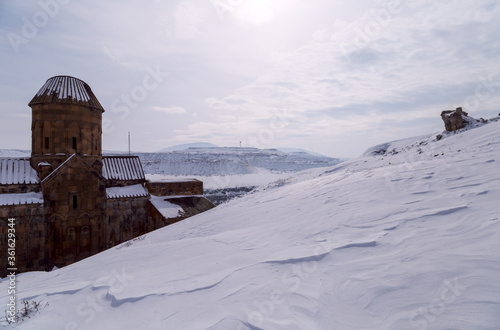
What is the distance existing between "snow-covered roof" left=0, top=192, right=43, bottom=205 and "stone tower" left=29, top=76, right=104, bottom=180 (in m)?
1.18

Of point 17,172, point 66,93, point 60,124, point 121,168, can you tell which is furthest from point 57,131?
point 121,168

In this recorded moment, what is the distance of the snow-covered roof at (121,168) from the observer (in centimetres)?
1638

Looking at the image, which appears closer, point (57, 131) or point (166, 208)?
point (57, 131)

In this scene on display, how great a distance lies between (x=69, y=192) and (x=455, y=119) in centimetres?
1941

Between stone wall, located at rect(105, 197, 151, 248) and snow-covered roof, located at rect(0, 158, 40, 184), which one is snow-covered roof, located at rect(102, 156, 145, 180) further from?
snow-covered roof, located at rect(0, 158, 40, 184)

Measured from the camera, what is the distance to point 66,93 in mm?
14969

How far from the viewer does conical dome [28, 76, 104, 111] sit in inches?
576

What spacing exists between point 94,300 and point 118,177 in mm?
14264

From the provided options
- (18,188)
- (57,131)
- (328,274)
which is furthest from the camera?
(57,131)

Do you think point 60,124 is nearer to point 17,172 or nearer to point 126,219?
point 17,172

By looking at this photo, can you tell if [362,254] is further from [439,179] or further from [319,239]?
[439,179]

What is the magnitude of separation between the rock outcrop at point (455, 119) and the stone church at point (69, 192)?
46.6ft

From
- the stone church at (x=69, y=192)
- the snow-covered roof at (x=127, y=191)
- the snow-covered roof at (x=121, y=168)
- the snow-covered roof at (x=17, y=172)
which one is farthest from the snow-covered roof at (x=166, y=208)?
the snow-covered roof at (x=17, y=172)

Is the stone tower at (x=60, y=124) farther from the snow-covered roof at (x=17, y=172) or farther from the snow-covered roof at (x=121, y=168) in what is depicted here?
the snow-covered roof at (x=121, y=168)
